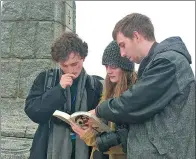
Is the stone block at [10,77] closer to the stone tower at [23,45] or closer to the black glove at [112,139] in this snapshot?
the stone tower at [23,45]

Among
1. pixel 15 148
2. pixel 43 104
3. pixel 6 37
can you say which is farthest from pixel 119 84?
pixel 6 37

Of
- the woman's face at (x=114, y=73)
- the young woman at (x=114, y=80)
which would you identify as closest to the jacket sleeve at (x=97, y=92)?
the young woman at (x=114, y=80)

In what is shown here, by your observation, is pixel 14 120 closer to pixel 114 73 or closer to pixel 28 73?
pixel 28 73

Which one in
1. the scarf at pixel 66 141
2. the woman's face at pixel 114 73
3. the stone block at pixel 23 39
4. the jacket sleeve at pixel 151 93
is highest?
the stone block at pixel 23 39

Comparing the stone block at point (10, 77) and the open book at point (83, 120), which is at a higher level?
the stone block at point (10, 77)

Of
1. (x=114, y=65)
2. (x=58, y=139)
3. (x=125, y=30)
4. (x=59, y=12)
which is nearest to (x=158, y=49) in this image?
(x=125, y=30)

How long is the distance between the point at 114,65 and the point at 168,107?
615 millimetres

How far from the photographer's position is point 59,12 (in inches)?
151

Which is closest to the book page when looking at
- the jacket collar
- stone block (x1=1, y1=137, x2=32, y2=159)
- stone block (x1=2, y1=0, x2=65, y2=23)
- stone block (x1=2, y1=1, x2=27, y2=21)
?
the jacket collar

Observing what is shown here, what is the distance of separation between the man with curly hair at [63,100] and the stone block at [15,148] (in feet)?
3.44

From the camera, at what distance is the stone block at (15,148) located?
3.40 m

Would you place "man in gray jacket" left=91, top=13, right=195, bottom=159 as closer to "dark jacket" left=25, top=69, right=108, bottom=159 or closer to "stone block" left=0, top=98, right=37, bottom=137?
"dark jacket" left=25, top=69, right=108, bottom=159

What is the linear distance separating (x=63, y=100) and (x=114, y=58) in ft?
1.42

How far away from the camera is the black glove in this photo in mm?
2049
